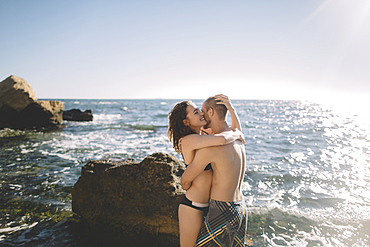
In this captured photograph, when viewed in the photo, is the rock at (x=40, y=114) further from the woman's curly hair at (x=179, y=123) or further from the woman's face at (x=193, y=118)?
the woman's face at (x=193, y=118)

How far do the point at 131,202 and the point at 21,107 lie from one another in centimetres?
1858

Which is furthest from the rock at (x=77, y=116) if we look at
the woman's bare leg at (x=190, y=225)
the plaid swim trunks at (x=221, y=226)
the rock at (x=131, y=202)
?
the plaid swim trunks at (x=221, y=226)

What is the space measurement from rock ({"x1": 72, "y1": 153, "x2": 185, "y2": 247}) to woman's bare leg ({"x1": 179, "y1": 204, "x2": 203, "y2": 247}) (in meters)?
1.58

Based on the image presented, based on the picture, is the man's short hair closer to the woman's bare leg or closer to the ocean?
the woman's bare leg

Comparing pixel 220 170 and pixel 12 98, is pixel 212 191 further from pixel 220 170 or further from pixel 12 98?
pixel 12 98

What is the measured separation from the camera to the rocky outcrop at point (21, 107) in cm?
1673

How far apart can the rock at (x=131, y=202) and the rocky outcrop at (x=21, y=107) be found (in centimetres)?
1700

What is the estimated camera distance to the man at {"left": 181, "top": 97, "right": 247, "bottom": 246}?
2170 millimetres

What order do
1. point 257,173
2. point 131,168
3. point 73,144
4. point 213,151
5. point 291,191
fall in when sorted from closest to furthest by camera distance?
point 213,151 → point 131,168 → point 291,191 → point 257,173 → point 73,144

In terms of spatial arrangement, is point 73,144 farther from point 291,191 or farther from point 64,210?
point 291,191

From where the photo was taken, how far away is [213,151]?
221cm

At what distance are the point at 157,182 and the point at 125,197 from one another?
66 centimetres

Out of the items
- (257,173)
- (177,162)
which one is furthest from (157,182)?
(257,173)

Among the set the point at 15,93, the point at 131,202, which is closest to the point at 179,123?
the point at 131,202
